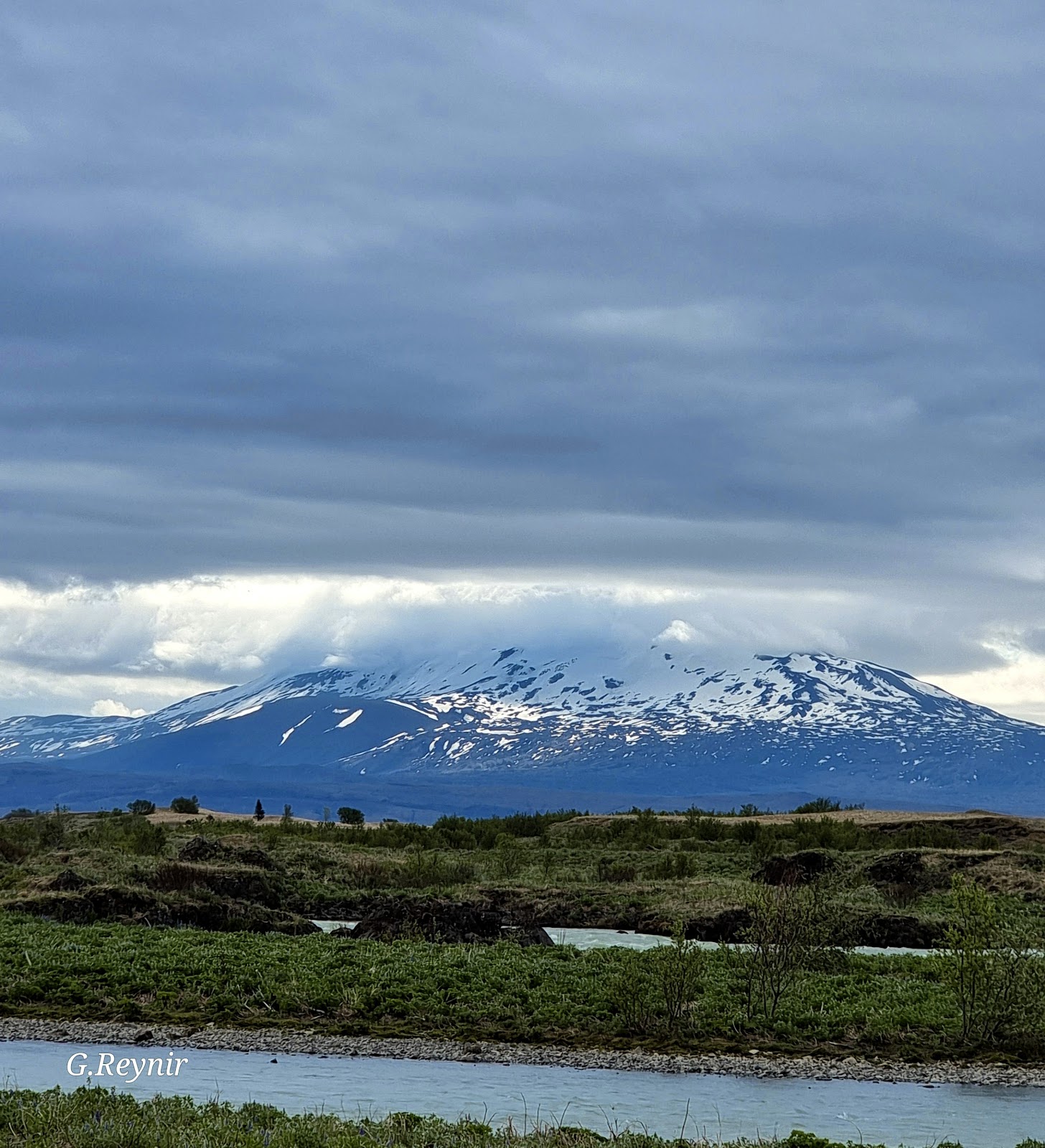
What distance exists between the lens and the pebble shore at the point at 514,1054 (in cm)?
2295

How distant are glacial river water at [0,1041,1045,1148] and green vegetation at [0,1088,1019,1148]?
3.78ft

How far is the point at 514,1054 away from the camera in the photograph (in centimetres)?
2417

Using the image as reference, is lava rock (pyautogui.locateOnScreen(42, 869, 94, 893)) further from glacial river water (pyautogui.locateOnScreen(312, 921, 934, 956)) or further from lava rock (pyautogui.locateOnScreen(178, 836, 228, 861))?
lava rock (pyautogui.locateOnScreen(178, 836, 228, 861))

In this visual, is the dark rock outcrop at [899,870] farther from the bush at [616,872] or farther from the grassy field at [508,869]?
the bush at [616,872]

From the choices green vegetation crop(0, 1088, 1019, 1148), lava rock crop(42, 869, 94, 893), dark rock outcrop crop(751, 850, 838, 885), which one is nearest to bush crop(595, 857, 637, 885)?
dark rock outcrop crop(751, 850, 838, 885)

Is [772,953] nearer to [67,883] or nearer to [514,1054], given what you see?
[514,1054]

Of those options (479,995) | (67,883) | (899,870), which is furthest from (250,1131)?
(899,870)

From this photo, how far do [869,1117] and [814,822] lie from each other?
46.5 meters

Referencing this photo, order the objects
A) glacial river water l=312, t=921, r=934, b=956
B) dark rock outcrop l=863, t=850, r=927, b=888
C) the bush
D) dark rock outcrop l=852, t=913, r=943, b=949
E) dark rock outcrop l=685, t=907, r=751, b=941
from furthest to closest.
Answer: the bush
dark rock outcrop l=863, t=850, r=927, b=888
dark rock outcrop l=852, t=913, r=943, b=949
dark rock outcrop l=685, t=907, r=751, b=941
glacial river water l=312, t=921, r=934, b=956

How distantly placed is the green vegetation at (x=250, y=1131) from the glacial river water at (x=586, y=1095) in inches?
45.3

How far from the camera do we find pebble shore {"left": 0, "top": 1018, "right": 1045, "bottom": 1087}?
75.3 feet

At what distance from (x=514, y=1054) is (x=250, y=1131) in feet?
24.4

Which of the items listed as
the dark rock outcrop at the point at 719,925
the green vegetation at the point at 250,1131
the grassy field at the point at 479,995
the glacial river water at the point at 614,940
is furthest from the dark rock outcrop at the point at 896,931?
the green vegetation at the point at 250,1131

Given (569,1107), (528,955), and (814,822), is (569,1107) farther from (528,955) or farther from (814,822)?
(814,822)
